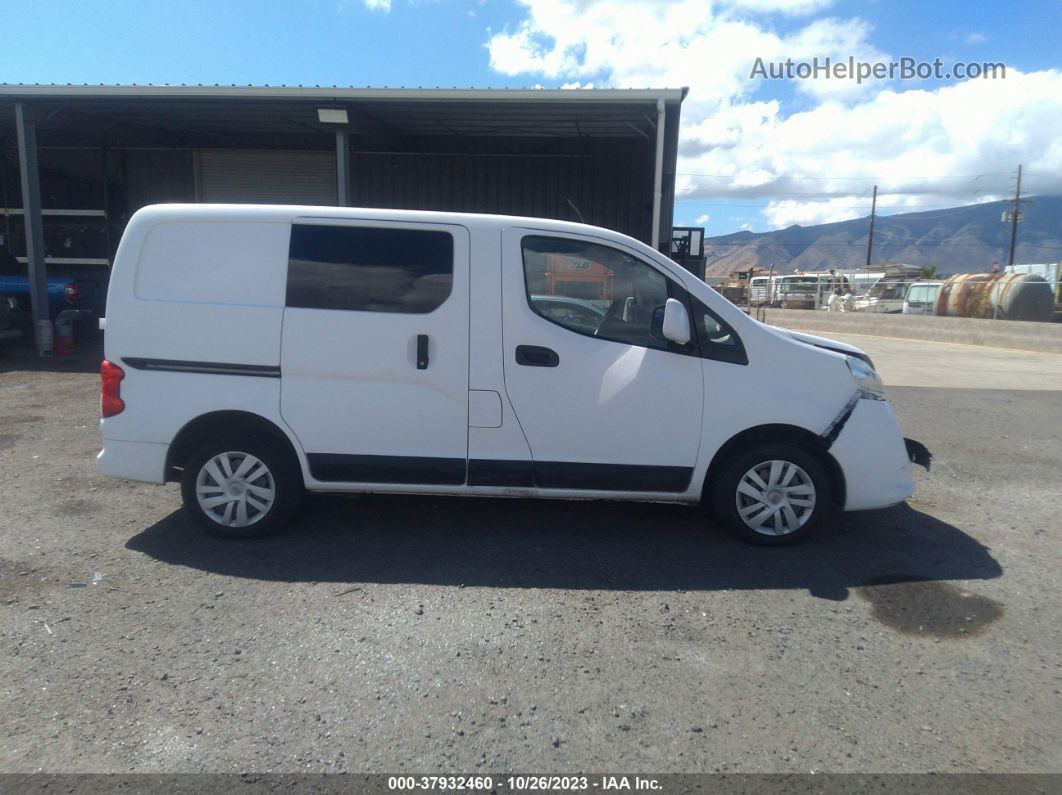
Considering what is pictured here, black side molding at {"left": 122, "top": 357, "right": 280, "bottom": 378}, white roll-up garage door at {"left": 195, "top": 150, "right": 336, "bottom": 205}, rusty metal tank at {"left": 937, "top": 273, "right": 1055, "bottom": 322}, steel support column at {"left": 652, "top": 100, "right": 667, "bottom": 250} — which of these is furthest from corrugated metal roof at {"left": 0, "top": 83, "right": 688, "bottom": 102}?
rusty metal tank at {"left": 937, "top": 273, "right": 1055, "bottom": 322}

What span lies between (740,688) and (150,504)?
436 cm

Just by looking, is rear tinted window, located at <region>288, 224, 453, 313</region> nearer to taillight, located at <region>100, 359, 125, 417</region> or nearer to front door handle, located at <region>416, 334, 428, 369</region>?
front door handle, located at <region>416, 334, 428, 369</region>

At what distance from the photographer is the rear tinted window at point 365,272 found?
482 centimetres

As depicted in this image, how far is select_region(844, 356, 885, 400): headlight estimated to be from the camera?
4934mm

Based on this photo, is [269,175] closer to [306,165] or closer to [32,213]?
[306,165]

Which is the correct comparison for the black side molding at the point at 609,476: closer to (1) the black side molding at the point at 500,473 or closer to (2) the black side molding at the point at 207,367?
(1) the black side molding at the point at 500,473

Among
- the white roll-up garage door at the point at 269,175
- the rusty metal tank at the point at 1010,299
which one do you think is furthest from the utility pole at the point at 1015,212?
the white roll-up garage door at the point at 269,175

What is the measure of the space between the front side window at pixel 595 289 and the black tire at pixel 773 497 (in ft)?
2.90

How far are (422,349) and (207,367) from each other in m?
1.32

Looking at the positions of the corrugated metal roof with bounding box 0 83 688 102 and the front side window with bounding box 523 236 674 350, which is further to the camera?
the corrugated metal roof with bounding box 0 83 688 102

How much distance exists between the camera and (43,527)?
17.1 feet

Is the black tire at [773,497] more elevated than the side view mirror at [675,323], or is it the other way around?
the side view mirror at [675,323]

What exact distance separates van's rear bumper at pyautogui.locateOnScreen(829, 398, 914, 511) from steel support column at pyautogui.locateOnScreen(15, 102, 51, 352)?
42.5ft

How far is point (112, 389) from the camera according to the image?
4.90 metres
